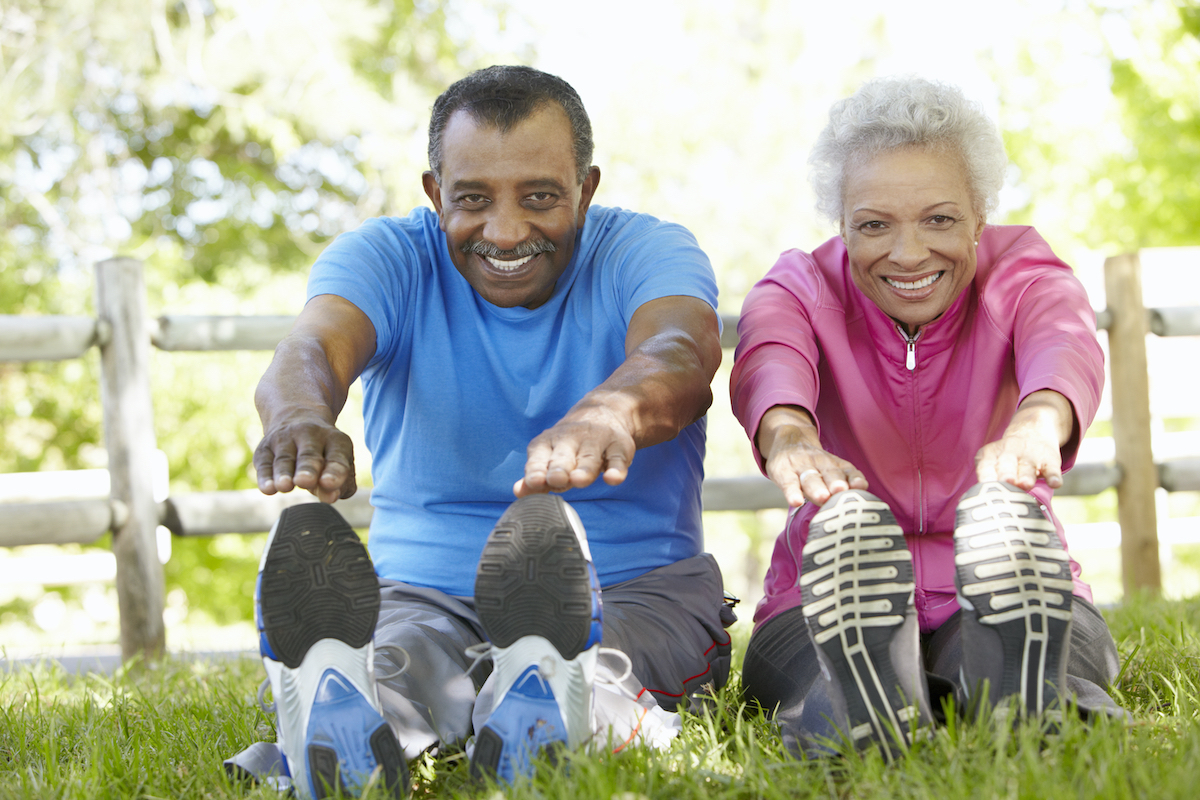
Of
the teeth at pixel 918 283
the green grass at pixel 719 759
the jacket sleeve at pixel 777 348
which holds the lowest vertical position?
the green grass at pixel 719 759

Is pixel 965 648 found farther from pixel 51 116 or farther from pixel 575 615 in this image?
pixel 51 116

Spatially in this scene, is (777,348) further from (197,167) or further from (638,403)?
(197,167)

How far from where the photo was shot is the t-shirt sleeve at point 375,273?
2.21m

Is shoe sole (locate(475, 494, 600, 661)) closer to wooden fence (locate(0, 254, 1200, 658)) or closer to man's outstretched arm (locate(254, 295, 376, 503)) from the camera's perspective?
man's outstretched arm (locate(254, 295, 376, 503))

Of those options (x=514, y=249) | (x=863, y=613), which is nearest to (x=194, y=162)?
(x=514, y=249)

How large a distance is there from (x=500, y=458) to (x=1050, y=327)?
1.20 m

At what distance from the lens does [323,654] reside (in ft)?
5.08

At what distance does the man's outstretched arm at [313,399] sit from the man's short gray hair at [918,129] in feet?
3.67

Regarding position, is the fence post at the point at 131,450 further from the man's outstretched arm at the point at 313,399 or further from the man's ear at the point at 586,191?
the man's ear at the point at 586,191

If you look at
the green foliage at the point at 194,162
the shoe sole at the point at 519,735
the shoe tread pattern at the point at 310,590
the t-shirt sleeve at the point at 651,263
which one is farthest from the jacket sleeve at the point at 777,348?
the green foliage at the point at 194,162

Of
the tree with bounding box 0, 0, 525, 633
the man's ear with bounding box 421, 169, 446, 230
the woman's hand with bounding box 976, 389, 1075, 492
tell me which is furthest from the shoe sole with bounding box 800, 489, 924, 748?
the tree with bounding box 0, 0, 525, 633

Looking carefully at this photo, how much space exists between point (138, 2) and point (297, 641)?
8.84m

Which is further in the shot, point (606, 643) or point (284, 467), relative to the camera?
point (606, 643)

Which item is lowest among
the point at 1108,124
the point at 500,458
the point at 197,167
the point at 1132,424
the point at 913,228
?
the point at 1132,424
